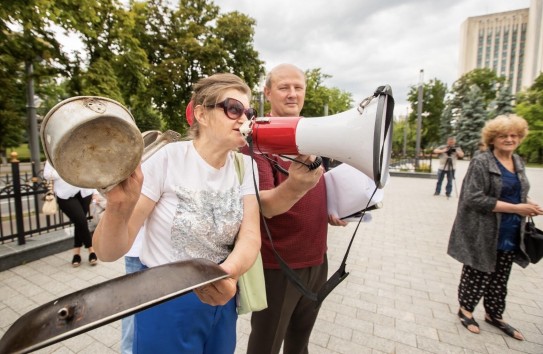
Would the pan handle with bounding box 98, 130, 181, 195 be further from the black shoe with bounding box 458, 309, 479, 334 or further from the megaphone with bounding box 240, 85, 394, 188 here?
the black shoe with bounding box 458, 309, 479, 334

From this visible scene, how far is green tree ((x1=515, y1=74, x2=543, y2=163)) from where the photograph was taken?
30.6 metres

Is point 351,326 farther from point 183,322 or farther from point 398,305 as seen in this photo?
point 183,322

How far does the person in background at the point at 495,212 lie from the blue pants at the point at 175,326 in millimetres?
2668

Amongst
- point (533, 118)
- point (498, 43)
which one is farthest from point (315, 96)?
point (498, 43)

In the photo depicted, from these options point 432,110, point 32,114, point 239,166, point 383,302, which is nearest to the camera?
point 239,166

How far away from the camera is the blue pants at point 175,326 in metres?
1.15

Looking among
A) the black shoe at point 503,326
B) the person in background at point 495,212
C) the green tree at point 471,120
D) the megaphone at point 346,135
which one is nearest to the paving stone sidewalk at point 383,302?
the black shoe at point 503,326

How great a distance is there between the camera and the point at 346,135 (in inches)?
40.8

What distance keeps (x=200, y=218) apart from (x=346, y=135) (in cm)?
67

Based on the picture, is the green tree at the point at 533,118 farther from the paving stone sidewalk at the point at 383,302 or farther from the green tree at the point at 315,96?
the paving stone sidewalk at the point at 383,302

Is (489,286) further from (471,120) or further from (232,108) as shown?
(471,120)

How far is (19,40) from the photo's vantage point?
5.39m

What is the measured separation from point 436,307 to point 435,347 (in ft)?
2.58

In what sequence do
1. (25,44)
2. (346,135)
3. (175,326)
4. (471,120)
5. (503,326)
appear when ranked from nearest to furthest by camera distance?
(346,135)
(175,326)
(503,326)
(25,44)
(471,120)
